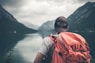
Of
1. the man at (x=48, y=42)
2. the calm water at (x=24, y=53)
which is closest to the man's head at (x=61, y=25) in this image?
the man at (x=48, y=42)

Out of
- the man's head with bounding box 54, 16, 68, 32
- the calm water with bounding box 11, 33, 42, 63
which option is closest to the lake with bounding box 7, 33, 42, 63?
the calm water with bounding box 11, 33, 42, 63

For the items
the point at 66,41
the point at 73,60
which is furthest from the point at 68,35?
the point at 73,60

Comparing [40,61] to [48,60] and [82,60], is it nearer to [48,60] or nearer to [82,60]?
[48,60]

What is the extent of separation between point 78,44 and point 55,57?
341 mm

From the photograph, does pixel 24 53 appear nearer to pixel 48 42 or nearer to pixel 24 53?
pixel 24 53

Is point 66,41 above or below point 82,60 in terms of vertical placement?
above

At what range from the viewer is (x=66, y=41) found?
3.92 metres

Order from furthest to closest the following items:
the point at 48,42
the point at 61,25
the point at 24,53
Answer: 1. the point at 24,53
2. the point at 61,25
3. the point at 48,42

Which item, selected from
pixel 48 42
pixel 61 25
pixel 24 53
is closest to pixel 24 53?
pixel 24 53

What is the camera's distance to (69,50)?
153 inches

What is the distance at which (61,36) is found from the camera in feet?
13.0

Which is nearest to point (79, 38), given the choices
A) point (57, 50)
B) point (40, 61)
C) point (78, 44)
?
point (78, 44)

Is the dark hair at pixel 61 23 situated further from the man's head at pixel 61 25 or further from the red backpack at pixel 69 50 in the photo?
the red backpack at pixel 69 50

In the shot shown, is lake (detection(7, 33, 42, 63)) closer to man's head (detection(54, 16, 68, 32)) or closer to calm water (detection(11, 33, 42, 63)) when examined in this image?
calm water (detection(11, 33, 42, 63))
